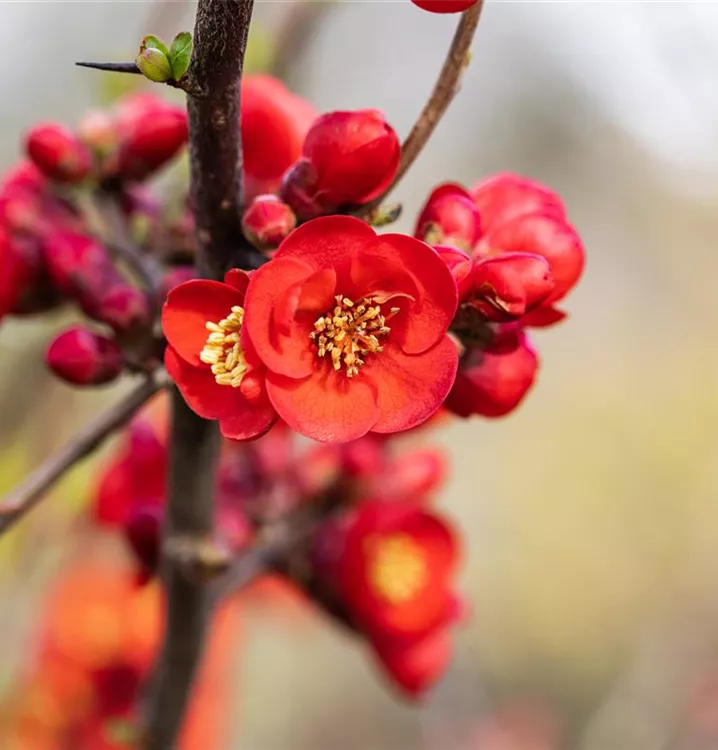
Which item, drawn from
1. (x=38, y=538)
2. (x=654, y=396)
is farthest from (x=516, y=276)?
(x=654, y=396)

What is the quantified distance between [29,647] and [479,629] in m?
3.22

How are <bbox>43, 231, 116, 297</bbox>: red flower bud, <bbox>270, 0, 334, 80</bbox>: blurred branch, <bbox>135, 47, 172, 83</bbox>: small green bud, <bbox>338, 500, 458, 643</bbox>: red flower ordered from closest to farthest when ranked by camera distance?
<bbox>135, 47, 172, 83</bbox>: small green bud → <bbox>43, 231, 116, 297</bbox>: red flower bud → <bbox>338, 500, 458, 643</bbox>: red flower → <bbox>270, 0, 334, 80</bbox>: blurred branch

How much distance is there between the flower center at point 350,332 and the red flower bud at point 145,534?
1.43ft

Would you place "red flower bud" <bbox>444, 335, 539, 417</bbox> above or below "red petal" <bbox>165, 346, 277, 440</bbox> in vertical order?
above

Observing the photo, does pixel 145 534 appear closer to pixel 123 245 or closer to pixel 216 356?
pixel 123 245

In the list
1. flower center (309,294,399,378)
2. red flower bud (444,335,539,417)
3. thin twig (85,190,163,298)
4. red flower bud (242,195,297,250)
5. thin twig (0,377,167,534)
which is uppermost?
red flower bud (242,195,297,250)

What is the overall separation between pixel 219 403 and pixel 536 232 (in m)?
0.28

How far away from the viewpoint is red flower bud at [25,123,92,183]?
33.2 inches

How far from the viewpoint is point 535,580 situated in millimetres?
4578

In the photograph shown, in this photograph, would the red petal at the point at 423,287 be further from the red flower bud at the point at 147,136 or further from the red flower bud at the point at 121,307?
the red flower bud at the point at 147,136

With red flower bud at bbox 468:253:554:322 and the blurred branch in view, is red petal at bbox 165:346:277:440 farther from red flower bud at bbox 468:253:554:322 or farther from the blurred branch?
the blurred branch

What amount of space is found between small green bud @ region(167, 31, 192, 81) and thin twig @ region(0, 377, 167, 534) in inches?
11.3

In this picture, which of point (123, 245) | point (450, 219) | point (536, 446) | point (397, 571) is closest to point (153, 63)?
point (450, 219)

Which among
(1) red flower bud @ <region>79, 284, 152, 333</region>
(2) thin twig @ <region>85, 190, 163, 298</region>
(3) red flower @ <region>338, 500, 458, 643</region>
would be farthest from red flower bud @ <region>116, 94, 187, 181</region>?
(3) red flower @ <region>338, 500, 458, 643</region>
